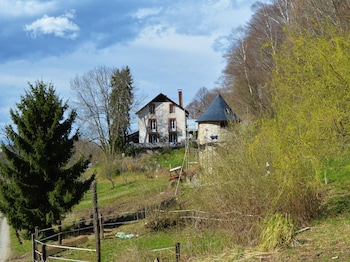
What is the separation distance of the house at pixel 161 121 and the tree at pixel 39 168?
34.7 meters

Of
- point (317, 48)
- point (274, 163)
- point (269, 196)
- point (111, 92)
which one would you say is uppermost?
point (111, 92)

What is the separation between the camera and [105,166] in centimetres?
3619

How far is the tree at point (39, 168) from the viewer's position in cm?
1867

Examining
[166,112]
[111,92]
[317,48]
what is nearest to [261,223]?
[317,48]

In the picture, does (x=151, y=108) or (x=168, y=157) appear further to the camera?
(x=151, y=108)

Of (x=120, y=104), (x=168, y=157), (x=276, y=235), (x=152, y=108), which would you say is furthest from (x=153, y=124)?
(x=276, y=235)

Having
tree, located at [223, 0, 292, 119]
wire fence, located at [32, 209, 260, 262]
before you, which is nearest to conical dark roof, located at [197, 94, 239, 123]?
tree, located at [223, 0, 292, 119]

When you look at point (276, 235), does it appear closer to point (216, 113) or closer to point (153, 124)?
point (216, 113)

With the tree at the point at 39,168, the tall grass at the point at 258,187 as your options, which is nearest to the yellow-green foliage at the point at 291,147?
the tall grass at the point at 258,187

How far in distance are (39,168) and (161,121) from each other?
36387mm

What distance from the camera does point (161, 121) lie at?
55.0 meters

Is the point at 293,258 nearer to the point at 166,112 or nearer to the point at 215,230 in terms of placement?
the point at 215,230

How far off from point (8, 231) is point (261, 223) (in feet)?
61.8

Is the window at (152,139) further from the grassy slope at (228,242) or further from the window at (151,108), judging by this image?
the grassy slope at (228,242)
